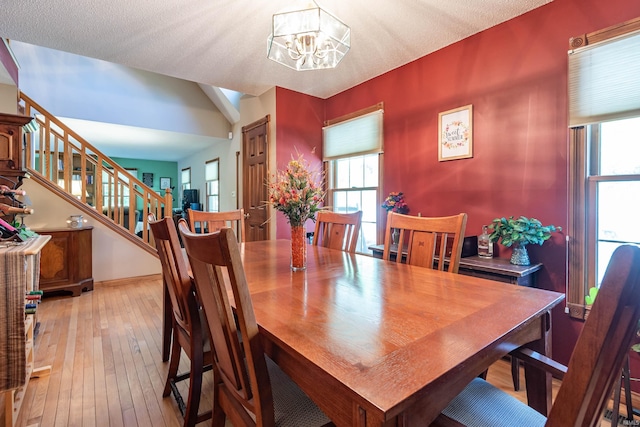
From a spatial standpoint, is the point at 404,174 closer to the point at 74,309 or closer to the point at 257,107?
the point at 257,107

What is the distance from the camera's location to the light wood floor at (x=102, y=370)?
64.0 inches

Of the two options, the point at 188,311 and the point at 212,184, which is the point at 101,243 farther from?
the point at 188,311

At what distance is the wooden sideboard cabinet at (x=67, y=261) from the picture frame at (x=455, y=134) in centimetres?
405

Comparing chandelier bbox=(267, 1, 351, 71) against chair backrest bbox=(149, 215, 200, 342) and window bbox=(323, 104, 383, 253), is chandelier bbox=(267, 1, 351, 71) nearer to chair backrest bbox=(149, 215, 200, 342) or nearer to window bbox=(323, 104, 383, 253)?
chair backrest bbox=(149, 215, 200, 342)

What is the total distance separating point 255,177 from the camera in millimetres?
4352

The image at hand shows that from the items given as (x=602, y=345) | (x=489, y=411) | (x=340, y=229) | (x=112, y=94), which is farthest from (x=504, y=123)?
(x=112, y=94)

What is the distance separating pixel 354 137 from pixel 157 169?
800cm

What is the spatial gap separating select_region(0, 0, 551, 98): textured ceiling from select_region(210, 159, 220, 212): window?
10.5 feet

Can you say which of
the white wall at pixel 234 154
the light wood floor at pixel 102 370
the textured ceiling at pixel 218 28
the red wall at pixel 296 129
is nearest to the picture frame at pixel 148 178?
the white wall at pixel 234 154

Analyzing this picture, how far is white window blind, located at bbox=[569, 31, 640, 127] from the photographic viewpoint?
181 cm

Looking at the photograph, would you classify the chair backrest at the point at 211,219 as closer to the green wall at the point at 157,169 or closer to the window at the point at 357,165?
A: the window at the point at 357,165

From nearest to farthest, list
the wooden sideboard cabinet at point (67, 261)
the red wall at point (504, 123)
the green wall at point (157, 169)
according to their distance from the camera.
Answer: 1. the red wall at point (504, 123)
2. the wooden sideboard cabinet at point (67, 261)
3. the green wall at point (157, 169)

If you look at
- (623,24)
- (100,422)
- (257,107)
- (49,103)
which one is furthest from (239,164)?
(623,24)

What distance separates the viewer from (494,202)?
247 centimetres
